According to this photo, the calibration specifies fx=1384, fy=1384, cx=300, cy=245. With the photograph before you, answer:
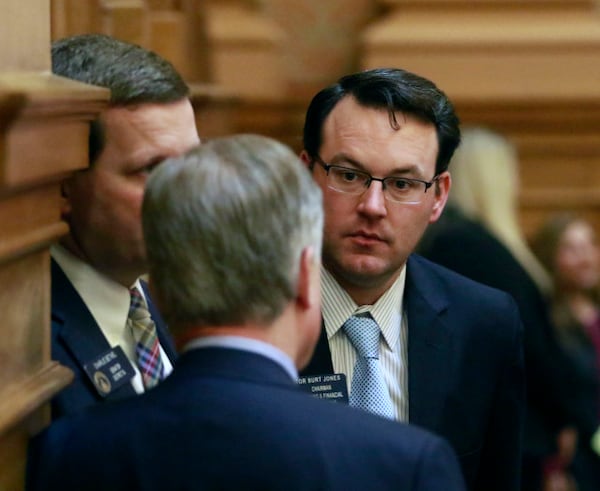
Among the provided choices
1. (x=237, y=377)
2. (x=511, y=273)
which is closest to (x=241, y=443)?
(x=237, y=377)

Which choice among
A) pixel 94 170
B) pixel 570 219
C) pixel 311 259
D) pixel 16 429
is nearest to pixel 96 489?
pixel 16 429

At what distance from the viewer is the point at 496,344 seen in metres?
3.03

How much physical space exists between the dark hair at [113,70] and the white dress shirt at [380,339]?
1.97 ft

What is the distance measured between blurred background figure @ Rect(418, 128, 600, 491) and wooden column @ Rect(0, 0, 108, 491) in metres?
2.53

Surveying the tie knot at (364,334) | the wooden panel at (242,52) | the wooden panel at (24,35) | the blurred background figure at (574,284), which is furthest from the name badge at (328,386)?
the wooden panel at (242,52)

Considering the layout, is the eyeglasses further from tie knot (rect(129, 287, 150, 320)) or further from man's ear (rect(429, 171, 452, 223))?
tie knot (rect(129, 287, 150, 320))

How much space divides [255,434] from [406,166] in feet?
3.81

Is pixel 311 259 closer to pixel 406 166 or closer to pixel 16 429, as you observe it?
pixel 16 429

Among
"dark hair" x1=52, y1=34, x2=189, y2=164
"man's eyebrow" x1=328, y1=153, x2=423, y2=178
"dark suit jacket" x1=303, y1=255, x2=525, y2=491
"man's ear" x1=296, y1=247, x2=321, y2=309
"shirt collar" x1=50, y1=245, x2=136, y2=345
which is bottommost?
"dark suit jacket" x1=303, y1=255, x2=525, y2=491

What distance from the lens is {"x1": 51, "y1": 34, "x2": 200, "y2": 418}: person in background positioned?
2.39 meters

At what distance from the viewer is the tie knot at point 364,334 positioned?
284 centimetres

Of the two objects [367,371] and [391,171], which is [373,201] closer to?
[391,171]

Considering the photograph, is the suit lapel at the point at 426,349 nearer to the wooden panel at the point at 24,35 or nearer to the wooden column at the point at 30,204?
the wooden column at the point at 30,204

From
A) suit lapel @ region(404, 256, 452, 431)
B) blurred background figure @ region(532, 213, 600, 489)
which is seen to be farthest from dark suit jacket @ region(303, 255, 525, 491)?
blurred background figure @ region(532, 213, 600, 489)
